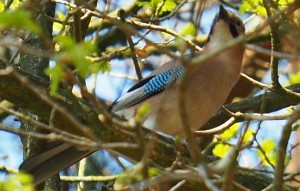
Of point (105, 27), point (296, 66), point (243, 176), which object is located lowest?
point (243, 176)

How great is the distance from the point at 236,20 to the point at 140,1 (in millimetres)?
763

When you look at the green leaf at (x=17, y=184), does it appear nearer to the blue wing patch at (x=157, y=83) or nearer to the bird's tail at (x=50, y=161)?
the bird's tail at (x=50, y=161)

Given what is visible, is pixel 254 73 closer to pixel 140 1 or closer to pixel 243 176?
pixel 140 1

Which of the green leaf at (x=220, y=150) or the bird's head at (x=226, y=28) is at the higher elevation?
the bird's head at (x=226, y=28)

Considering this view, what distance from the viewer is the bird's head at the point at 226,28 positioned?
606 centimetres

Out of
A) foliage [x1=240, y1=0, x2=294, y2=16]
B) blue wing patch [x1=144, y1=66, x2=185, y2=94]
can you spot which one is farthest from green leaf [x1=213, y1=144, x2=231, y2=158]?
foliage [x1=240, y1=0, x2=294, y2=16]

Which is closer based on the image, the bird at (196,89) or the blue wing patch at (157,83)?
the bird at (196,89)

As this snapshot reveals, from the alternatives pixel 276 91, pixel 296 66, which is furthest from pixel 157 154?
pixel 296 66

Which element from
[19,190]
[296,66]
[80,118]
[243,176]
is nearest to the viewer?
[19,190]

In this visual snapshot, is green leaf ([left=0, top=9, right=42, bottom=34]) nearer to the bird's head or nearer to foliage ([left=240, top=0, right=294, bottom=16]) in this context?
foliage ([left=240, top=0, right=294, bottom=16])

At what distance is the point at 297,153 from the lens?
9055 mm

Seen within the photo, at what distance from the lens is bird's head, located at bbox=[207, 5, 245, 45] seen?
6062mm

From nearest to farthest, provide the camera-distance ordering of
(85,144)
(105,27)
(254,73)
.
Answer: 1. (85,144)
2. (105,27)
3. (254,73)

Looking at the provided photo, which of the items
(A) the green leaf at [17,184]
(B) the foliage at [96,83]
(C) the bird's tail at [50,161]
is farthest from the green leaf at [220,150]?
(A) the green leaf at [17,184]
